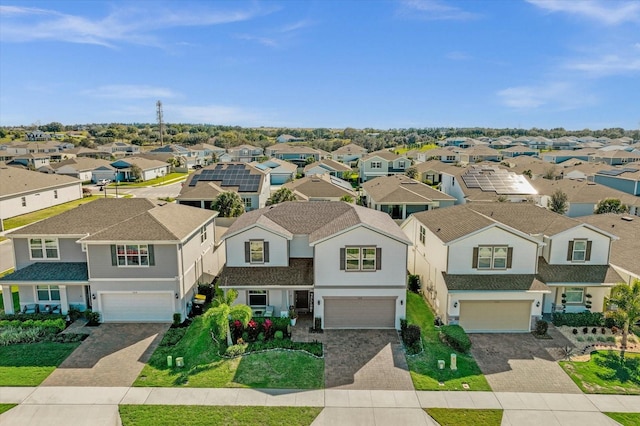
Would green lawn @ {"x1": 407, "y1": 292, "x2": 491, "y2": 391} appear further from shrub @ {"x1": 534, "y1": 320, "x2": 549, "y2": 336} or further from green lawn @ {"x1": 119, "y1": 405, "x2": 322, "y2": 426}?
green lawn @ {"x1": 119, "y1": 405, "x2": 322, "y2": 426}

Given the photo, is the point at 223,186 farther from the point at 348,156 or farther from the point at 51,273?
the point at 348,156

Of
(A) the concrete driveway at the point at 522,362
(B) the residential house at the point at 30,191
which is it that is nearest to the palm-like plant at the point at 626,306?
(A) the concrete driveway at the point at 522,362

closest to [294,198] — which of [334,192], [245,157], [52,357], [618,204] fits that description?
[334,192]

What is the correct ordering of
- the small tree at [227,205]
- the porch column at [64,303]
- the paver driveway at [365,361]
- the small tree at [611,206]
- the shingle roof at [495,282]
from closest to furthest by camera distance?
the paver driveway at [365,361] < the shingle roof at [495,282] < the porch column at [64,303] < the small tree at [227,205] < the small tree at [611,206]

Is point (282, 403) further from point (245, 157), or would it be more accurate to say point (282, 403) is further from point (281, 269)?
point (245, 157)

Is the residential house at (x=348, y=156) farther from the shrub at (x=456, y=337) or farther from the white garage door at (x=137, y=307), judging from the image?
the shrub at (x=456, y=337)

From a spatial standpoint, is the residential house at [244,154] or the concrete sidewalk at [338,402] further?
the residential house at [244,154]
